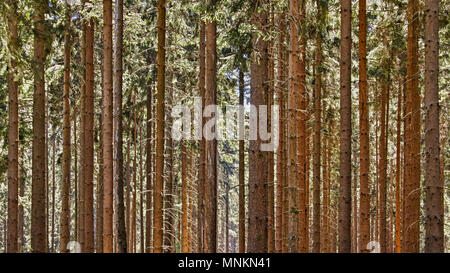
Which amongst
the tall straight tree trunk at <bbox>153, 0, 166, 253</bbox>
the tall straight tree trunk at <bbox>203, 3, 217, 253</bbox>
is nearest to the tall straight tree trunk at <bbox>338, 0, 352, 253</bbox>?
the tall straight tree trunk at <bbox>203, 3, 217, 253</bbox>

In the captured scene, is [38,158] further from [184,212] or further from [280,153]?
→ [184,212]

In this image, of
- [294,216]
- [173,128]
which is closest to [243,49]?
[294,216]

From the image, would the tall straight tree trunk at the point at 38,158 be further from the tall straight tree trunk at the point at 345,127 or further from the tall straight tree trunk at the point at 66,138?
the tall straight tree trunk at the point at 345,127

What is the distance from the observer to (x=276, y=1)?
48.0 ft

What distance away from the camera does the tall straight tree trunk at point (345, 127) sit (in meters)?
12.5

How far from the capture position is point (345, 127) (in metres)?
12.5

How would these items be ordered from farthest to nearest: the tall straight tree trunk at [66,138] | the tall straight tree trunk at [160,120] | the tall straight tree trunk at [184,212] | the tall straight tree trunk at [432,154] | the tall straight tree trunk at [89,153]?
1. the tall straight tree trunk at [184,212]
2. the tall straight tree trunk at [66,138]
3. the tall straight tree trunk at [89,153]
4. the tall straight tree trunk at [160,120]
5. the tall straight tree trunk at [432,154]

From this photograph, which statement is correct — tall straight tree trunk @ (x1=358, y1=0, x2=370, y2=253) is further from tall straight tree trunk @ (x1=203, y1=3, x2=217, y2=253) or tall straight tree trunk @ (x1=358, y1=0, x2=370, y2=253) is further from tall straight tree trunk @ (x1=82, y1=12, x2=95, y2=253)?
tall straight tree trunk @ (x1=82, y1=12, x2=95, y2=253)

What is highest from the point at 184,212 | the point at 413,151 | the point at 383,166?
the point at 413,151

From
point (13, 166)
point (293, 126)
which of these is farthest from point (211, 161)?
point (13, 166)

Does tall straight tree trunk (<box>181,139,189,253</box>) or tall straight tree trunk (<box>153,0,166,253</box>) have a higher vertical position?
tall straight tree trunk (<box>153,0,166,253</box>)

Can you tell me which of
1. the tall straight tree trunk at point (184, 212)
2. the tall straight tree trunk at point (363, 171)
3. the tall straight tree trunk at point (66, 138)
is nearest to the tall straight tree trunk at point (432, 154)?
the tall straight tree trunk at point (363, 171)

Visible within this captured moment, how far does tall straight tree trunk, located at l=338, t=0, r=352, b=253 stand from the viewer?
494 inches

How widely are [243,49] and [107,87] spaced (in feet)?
11.3
